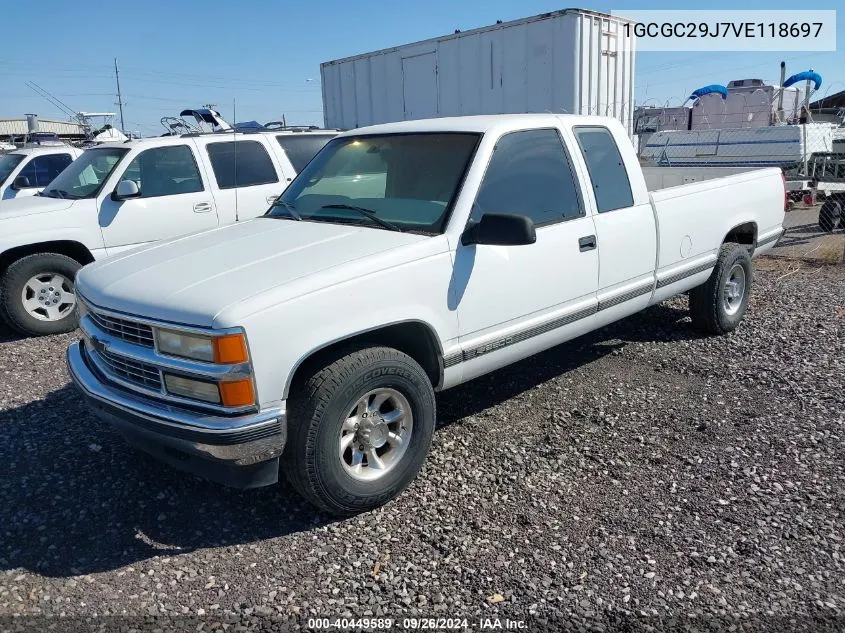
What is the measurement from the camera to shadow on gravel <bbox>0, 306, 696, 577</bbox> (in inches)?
129

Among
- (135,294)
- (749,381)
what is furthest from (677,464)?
(135,294)

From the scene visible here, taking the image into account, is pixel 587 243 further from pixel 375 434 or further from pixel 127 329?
pixel 127 329

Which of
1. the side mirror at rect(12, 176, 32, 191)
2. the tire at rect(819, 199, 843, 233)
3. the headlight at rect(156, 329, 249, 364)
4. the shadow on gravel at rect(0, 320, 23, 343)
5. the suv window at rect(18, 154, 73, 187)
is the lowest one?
the shadow on gravel at rect(0, 320, 23, 343)

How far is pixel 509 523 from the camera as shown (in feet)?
11.1

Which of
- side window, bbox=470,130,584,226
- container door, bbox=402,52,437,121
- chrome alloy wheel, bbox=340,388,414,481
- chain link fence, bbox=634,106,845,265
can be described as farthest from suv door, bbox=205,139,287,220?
container door, bbox=402,52,437,121

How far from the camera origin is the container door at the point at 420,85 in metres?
13.0

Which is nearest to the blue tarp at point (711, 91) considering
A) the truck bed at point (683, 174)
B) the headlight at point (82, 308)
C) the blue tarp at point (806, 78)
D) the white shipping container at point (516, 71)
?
the blue tarp at point (806, 78)

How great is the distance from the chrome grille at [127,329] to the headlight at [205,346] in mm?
106

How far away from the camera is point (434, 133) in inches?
168

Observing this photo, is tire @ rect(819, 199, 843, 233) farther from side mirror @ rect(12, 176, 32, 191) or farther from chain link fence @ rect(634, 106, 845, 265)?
side mirror @ rect(12, 176, 32, 191)

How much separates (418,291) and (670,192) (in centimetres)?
264

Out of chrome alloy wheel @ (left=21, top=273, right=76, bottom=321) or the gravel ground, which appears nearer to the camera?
the gravel ground

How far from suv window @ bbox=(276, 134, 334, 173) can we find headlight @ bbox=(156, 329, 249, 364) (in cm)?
536

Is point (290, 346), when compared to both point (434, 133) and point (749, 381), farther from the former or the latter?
point (749, 381)
